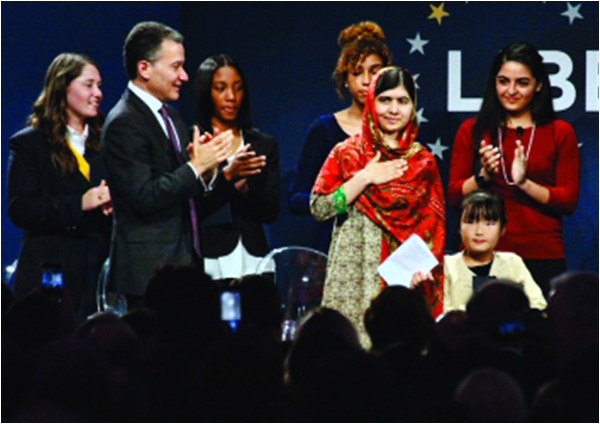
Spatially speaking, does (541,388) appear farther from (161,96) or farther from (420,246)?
(161,96)

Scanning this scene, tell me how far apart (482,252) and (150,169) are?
1381 mm

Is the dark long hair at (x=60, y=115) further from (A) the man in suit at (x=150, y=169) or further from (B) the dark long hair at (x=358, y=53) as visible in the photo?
(B) the dark long hair at (x=358, y=53)

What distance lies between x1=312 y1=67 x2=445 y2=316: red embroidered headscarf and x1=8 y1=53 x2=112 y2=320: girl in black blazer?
843 mm

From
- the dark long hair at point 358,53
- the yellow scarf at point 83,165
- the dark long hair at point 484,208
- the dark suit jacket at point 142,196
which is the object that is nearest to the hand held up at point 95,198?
the yellow scarf at point 83,165

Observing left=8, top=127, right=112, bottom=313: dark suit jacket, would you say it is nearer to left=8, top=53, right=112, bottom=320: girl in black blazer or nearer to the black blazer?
left=8, top=53, right=112, bottom=320: girl in black blazer

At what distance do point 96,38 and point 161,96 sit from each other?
5.35ft

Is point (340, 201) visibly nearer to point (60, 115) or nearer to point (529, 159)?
point (529, 159)

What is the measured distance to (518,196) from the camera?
4848mm

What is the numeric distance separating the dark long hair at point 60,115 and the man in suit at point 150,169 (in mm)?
570

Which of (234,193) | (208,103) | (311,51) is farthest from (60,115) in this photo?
(311,51)

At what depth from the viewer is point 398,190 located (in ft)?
14.0

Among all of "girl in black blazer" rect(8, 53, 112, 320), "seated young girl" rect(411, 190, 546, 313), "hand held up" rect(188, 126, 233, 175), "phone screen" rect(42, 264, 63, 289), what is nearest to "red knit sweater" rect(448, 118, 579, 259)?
"seated young girl" rect(411, 190, 546, 313)

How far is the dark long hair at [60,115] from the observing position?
457 cm

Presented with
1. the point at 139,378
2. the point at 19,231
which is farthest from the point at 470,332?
the point at 19,231
